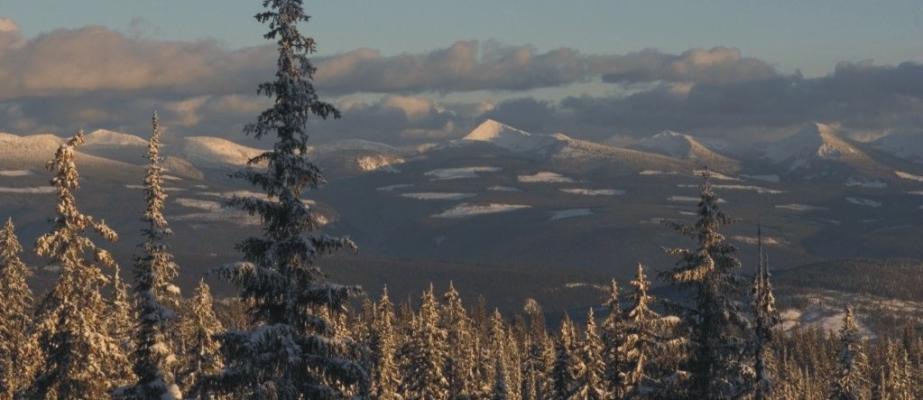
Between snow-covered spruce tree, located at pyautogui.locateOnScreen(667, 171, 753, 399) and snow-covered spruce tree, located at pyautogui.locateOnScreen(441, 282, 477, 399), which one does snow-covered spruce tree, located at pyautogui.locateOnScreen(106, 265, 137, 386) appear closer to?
→ snow-covered spruce tree, located at pyautogui.locateOnScreen(667, 171, 753, 399)

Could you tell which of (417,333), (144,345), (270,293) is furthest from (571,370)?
(270,293)

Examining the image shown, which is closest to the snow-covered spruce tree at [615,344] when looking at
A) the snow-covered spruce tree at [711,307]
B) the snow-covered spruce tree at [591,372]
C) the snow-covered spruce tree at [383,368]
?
the snow-covered spruce tree at [591,372]

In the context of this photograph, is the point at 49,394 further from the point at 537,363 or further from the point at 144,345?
the point at 537,363

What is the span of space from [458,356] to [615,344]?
59.1 metres

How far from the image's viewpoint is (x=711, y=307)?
3859 centimetres

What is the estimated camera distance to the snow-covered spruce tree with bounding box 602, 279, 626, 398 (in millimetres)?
51169

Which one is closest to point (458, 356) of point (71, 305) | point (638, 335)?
point (638, 335)

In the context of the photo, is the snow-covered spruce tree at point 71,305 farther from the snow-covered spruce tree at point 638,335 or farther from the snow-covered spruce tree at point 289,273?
the snow-covered spruce tree at point 638,335

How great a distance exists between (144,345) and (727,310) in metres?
17.6

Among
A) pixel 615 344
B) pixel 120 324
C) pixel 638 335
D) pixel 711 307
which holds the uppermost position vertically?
pixel 711 307

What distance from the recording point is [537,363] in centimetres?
12556

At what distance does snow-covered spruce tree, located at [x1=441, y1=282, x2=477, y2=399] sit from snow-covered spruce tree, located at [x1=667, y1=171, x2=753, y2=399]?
48.3 meters

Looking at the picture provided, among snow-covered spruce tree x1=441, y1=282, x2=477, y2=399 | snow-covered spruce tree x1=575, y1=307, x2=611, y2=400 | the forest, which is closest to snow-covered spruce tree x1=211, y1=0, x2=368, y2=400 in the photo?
the forest

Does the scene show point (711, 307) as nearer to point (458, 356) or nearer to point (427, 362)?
point (427, 362)
